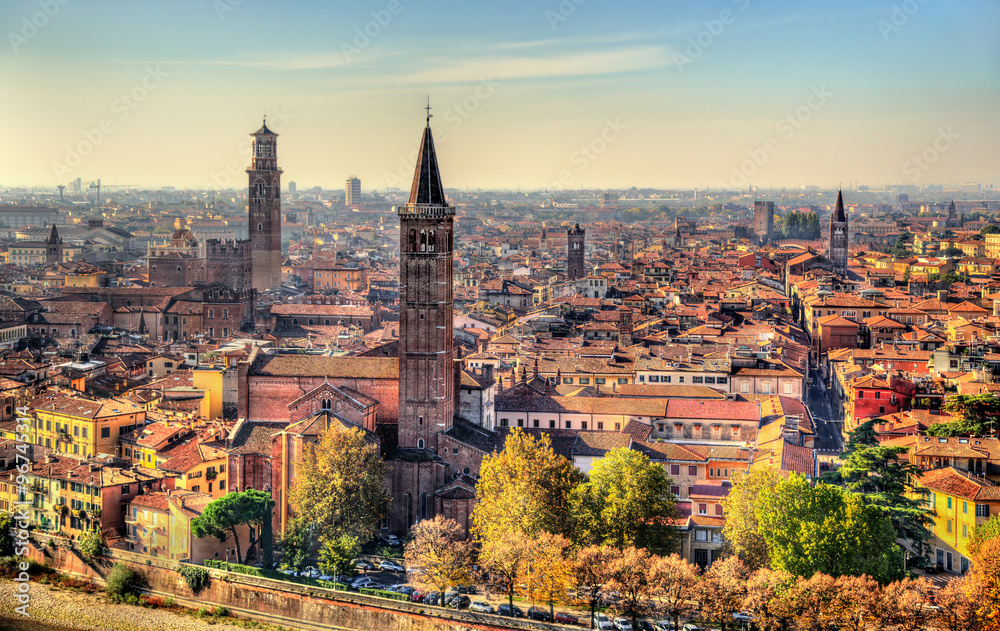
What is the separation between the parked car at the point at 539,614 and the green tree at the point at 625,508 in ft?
4.49

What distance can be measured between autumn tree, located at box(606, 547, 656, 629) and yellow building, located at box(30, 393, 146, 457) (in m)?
12.2

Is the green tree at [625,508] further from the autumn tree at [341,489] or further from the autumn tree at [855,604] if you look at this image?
the autumn tree at [341,489]

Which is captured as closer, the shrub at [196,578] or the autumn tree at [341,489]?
the shrub at [196,578]

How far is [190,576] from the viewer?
20500 mm

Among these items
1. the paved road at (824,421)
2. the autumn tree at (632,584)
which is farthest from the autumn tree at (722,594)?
the paved road at (824,421)

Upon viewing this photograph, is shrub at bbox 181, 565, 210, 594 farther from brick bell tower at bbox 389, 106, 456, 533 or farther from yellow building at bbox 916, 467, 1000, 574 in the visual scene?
yellow building at bbox 916, 467, 1000, 574

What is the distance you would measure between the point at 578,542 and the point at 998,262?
185 ft

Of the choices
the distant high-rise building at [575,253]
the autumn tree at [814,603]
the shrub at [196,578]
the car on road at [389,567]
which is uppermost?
the distant high-rise building at [575,253]

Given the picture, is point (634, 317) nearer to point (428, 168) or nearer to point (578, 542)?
point (428, 168)

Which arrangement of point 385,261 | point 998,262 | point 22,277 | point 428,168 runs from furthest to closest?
point 385,261 < point 998,262 < point 22,277 < point 428,168

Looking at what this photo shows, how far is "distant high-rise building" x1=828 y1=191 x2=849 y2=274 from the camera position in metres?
68.5

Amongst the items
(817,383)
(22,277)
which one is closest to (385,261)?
(22,277)

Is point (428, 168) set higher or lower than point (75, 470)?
higher

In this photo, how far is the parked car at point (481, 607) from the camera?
18.7 meters
